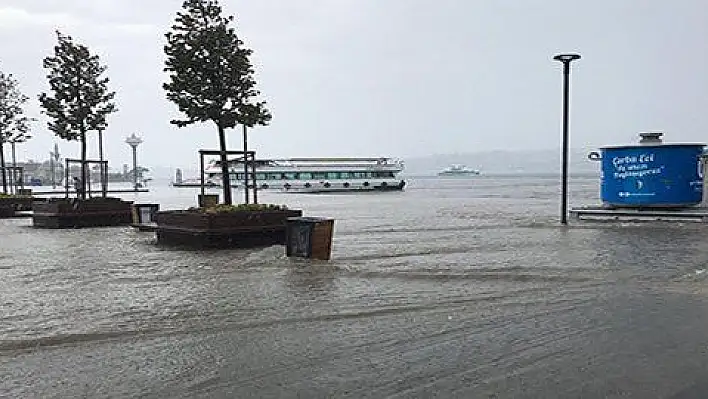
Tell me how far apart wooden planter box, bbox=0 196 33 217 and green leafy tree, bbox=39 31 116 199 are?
6274 millimetres

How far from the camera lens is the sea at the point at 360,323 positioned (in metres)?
4.96

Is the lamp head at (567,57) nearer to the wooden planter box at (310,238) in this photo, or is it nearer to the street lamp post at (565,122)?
the street lamp post at (565,122)

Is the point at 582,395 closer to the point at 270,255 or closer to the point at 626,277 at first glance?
the point at 626,277

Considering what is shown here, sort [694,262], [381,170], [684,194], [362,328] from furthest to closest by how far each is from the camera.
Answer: [381,170] → [684,194] → [694,262] → [362,328]

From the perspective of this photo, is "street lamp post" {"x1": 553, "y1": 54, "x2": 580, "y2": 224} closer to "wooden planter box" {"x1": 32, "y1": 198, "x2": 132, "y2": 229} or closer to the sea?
the sea

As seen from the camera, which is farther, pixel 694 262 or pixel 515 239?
pixel 515 239

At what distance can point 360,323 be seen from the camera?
6.87m

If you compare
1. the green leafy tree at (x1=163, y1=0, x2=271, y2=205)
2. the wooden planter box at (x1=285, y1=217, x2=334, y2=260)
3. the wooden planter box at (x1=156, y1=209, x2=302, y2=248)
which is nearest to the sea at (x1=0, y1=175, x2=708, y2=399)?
the wooden planter box at (x1=285, y1=217, x2=334, y2=260)

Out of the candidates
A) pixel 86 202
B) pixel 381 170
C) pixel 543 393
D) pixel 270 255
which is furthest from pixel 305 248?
pixel 381 170

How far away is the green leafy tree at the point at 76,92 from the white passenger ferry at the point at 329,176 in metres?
52.2

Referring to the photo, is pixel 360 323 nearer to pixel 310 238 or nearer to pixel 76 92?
pixel 310 238

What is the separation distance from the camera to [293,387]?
15.9ft

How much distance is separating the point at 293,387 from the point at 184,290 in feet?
14.5

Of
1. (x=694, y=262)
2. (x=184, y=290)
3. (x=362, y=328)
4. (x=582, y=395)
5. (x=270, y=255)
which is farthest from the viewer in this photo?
(x=270, y=255)
